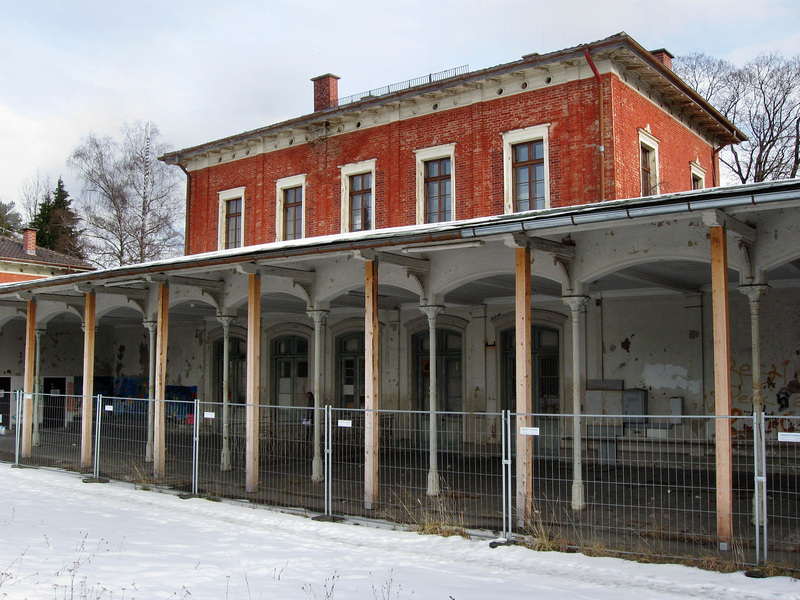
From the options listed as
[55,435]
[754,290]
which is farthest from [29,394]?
[754,290]

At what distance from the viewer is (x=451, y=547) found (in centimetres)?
794

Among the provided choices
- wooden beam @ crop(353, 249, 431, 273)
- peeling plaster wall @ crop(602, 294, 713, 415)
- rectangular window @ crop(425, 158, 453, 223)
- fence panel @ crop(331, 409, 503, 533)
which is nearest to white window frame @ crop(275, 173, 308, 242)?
rectangular window @ crop(425, 158, 453, 223)

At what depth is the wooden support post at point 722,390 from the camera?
23.7ft

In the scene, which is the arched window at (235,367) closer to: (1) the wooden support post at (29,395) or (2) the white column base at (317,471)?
(1) the wooden support post at (29,395)

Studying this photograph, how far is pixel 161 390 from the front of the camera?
43.2ft

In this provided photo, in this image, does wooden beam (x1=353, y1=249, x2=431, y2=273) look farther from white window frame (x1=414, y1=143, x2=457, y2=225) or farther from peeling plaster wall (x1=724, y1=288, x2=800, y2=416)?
peeling plaster wall (x1=724, y1=288, x2=800, y2=416)

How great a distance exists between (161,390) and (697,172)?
13.7 metres

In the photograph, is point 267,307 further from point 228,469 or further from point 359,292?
point 228,469

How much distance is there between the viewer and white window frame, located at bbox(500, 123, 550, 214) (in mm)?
14609

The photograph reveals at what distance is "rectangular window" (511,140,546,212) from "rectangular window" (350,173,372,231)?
155 inches

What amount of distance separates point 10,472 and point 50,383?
999 cm

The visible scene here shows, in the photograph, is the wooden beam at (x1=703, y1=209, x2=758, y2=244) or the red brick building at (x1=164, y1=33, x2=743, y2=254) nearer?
the wooden beam at (x1=703, y1=209, x2=758, y2=244)

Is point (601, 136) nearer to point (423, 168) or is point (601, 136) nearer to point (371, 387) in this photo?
point (423, 168)

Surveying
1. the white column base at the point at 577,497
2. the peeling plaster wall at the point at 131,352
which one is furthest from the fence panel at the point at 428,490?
the peeling plaster wall at the point at 131,352
